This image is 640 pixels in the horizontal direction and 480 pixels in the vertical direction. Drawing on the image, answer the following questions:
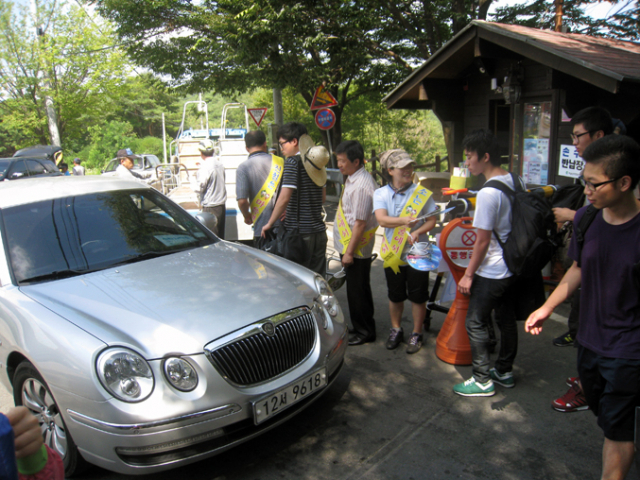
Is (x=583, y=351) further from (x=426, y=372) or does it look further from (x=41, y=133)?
(x=41, y=133)

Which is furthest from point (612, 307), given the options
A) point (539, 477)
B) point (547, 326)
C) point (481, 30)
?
point (481, 30)

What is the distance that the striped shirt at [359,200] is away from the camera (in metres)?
4.41

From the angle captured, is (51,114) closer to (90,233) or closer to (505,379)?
(90,233)

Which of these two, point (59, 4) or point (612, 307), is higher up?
point (59, 4)

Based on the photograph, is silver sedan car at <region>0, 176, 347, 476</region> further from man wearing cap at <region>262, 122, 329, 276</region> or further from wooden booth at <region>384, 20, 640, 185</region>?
wooden booth at <region>384, 20, 640, 185</region>

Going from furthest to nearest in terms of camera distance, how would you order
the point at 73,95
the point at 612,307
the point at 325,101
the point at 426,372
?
the point at 73,95
the point at 325,101
the point at 426,372
the point at 612,307

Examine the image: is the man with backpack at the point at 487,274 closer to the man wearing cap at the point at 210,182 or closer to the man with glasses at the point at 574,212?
the man with glasses at the point at 574,212

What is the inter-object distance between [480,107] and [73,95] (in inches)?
871

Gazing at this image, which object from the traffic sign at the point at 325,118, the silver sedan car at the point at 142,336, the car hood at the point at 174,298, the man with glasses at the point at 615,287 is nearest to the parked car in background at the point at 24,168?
the traffic sign at the point at 325,118

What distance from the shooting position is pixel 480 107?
8992 mm

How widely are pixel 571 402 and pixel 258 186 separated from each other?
11.8 feet

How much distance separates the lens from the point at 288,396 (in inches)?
116

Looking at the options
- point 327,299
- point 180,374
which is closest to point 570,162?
point 327,299

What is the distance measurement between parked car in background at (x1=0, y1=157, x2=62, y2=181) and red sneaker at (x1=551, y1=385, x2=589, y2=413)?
52.8 feet
